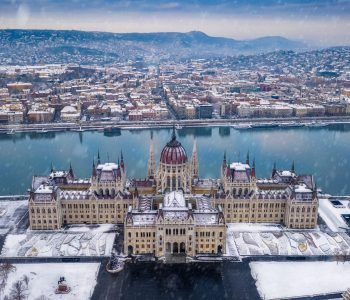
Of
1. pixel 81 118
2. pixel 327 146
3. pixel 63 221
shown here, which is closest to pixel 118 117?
pixel 81 118

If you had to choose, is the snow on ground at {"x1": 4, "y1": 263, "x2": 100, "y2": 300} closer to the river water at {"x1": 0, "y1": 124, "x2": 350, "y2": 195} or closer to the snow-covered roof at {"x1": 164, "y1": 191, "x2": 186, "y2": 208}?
the snow-covered roof at {"x1": 164, "y1": 191, "x2": 186, "y2": 208}

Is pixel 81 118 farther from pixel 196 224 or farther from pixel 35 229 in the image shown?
pixel 196 224

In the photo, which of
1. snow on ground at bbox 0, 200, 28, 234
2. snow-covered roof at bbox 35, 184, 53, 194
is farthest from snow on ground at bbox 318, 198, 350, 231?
snow on ground at bbox 0, 200, 28, 234

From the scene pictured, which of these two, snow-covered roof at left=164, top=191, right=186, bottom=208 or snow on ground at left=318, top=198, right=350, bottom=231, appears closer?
snow-covered roof at left=164, top=191, right=186, bottom=208

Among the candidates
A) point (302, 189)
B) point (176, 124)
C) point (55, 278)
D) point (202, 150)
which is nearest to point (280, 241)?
point (302, 189)

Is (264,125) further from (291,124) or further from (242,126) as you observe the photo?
(291,124)

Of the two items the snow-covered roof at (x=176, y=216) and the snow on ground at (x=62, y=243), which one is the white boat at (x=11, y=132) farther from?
the snow-covered roof at (x=176, y=216)

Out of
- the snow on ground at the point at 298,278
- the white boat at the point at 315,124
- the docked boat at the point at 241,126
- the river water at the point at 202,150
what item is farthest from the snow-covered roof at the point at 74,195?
the white boat at the point at 315,124
